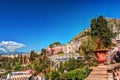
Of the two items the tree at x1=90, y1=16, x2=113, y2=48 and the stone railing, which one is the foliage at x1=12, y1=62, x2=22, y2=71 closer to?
the tree at x1=90, y1=16, x2=113, y2=48

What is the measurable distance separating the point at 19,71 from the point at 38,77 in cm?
3334

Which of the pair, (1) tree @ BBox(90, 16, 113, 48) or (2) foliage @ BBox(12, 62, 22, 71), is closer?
(1) tree @ BBox(90, 16, 113, 48)

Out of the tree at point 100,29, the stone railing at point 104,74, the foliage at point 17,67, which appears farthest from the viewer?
the foliage at point 17,67

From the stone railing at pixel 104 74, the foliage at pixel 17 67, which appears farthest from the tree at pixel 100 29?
the foliage at pixel 17 67

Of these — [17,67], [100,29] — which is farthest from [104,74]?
[17,67]

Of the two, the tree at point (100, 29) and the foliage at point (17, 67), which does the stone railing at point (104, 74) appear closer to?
the tree at point (100, 29)

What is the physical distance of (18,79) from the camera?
369ft

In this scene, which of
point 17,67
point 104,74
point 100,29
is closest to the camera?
point 104,74

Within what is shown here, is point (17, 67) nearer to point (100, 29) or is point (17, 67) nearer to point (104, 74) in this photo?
point (100, 29)

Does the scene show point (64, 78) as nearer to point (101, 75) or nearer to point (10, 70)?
point (101, 75)

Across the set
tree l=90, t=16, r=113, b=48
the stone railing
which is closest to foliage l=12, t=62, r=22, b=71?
tree l=90, t=16, r=113, b=48

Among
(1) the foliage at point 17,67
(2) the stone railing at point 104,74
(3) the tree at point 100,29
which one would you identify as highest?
(3) the tree at point 100,29

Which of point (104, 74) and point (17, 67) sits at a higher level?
point (17, 67)

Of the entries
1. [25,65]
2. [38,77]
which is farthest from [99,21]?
[25,65]
